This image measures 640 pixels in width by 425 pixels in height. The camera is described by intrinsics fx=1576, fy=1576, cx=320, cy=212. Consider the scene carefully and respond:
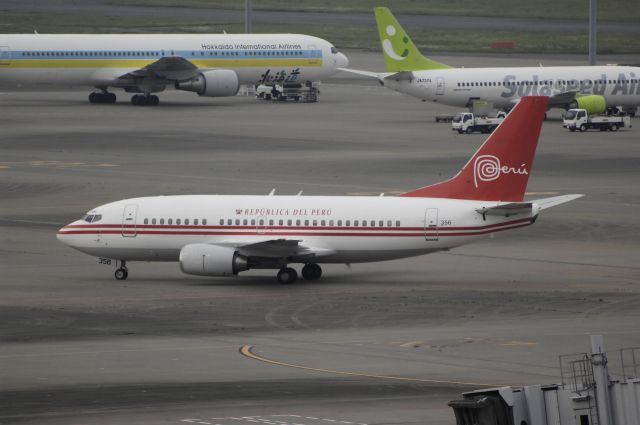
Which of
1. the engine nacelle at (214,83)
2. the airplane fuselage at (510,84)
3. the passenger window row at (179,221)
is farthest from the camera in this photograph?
the engine nacelle at (214,83)

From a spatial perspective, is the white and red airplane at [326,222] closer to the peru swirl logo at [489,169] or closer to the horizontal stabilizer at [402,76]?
the peru swirl logo at [489,169]

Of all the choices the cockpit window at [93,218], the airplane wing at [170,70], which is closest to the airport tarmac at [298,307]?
the cockpit window at [93,218]

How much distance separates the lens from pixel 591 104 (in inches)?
4582

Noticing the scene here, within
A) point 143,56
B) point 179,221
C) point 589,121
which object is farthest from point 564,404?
point 143,56

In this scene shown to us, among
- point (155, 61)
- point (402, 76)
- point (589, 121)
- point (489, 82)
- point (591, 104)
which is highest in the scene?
point (155, 61)

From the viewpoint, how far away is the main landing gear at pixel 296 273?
5484 centimetres

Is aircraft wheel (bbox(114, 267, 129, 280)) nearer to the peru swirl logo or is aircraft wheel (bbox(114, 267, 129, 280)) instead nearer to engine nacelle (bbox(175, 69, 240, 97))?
the peru swirl logo

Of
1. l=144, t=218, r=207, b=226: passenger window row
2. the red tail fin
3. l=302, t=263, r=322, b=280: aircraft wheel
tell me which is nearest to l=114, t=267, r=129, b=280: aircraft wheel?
l=144, t=218, r=207, b=226: passenger window row

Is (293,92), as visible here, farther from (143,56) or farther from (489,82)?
(489,82)

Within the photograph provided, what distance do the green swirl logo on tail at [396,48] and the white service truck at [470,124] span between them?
780 cm

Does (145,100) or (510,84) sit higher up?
(145,100)

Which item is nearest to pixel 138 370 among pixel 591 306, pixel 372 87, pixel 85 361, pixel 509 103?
pixel 85 361

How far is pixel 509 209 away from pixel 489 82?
6576 centimetres

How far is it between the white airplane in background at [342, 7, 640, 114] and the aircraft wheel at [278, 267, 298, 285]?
Result: 63277mm
